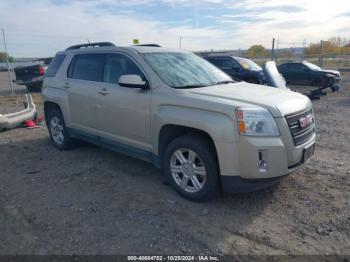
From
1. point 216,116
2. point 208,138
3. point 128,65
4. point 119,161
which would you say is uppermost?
point 128,65

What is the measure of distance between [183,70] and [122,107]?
1.01 m

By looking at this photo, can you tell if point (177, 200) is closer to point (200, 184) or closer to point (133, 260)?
point (200, 184)

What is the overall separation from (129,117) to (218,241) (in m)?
2.13

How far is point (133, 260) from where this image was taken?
2.89m

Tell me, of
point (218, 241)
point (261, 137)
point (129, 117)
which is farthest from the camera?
point (129, 117)

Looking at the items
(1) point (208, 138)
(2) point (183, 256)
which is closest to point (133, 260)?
(2) point (183, 256)

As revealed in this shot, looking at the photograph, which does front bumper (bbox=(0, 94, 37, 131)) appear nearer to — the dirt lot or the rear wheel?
the dirt lot

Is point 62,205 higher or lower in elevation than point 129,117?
lower

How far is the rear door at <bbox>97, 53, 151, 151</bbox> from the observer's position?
433cm

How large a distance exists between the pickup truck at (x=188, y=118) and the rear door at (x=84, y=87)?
2cm

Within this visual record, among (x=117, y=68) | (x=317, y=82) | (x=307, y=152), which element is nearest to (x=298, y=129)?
(x=307, y=152)

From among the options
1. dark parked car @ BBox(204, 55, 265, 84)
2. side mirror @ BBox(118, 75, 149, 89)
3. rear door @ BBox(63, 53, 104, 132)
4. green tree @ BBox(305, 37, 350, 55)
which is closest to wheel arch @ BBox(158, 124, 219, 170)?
side mirror @ BBox(118, 75, 149, 89)

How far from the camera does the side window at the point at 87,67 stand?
5.14m

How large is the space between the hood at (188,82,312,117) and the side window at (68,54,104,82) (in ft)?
6.24
